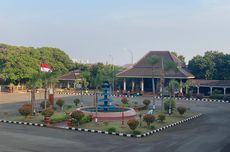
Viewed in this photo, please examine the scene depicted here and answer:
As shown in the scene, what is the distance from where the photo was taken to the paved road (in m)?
22.0

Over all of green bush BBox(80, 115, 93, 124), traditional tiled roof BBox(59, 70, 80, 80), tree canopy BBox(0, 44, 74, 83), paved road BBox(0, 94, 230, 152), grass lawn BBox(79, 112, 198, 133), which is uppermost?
tree canopy BBox(0, 44, 74, 83)

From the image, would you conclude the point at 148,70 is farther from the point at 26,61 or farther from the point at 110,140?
the point at 110,140

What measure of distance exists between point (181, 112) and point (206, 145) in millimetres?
13917

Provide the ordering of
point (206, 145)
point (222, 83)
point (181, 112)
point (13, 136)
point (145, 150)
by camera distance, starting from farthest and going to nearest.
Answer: point (222, 83) → point (181, 112) → point (13, 136) → point (206, 145) → point (145, 150)

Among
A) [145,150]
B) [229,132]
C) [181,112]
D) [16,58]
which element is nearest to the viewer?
[145,150]

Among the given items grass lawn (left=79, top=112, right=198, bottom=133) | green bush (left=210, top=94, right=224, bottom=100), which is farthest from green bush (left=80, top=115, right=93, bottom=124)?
green bush (left=210, top=94, right=224, bottom=100)

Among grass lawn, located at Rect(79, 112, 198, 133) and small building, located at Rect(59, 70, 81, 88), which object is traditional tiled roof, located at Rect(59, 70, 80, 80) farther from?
grass lawn, located at Rect(79, 112, 198, 133)

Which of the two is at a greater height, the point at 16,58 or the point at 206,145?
the point at 16,58

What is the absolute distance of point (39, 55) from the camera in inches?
3339

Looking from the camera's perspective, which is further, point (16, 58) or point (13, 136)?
point (16, 58)

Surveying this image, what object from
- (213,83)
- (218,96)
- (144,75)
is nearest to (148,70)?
(144,75)

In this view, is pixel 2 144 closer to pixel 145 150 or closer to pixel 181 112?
pixel 145 150

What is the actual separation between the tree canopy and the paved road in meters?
39.2

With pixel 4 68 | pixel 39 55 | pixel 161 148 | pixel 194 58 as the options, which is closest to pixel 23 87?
pixel 4 68
